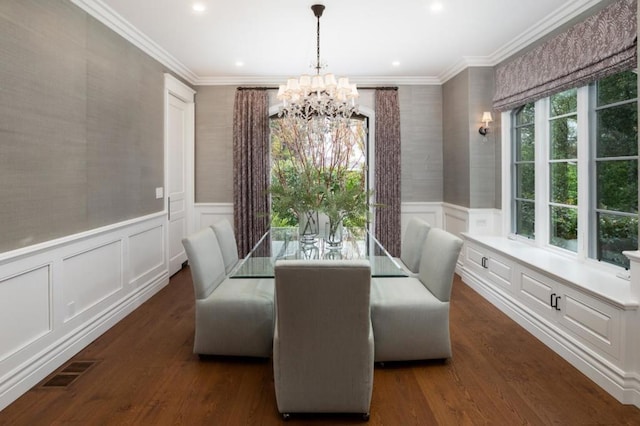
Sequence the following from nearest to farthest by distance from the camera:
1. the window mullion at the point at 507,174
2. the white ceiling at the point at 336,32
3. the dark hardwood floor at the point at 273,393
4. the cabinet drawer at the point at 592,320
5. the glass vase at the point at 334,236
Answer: the dark hardwood floor at the point at 273,393 < the cabinet drawer at the point at 592,320 < the glass vase at the point at 334,236 < the white ceiling at the point at 336,32 < the window mullion at the point at 507,174

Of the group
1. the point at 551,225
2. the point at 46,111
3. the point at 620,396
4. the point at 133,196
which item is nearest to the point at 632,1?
the point at 551,225

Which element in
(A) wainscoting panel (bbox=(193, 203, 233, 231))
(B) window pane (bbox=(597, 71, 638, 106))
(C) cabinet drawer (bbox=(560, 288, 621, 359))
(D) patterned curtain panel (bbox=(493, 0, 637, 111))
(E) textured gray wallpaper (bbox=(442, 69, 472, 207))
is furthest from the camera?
(A) wainscoting panel (bbox=(193, 203, 233, 231))

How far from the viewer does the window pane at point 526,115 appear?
4273 millimetres

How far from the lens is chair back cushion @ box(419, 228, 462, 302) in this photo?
2.78 m

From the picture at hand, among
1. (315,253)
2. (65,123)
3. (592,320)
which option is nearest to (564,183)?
(592,320)

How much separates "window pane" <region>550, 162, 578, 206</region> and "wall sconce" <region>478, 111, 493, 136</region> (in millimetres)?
1005

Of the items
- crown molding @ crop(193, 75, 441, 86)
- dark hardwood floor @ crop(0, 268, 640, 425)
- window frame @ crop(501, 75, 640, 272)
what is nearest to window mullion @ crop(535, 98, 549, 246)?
window frame @ crop(501, 75, 640, 272)

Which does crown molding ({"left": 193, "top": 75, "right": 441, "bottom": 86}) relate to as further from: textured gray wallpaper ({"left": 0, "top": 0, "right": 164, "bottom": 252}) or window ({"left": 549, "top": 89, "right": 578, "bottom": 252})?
window ({"left": 549, "top": 89, "right": 578, "bottom": 252})

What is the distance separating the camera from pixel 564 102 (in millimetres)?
3736

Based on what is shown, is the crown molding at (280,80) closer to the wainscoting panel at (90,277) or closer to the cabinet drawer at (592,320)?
the wainscoting panel at (90,277)

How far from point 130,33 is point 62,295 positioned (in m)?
2.45

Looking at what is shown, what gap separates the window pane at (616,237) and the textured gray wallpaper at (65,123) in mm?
4012

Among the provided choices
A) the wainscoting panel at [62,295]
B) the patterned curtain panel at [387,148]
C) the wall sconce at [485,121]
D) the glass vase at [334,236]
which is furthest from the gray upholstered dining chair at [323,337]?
the patterned curtain panel at [387,148]

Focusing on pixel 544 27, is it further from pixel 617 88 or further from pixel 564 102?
pixel 617 88
